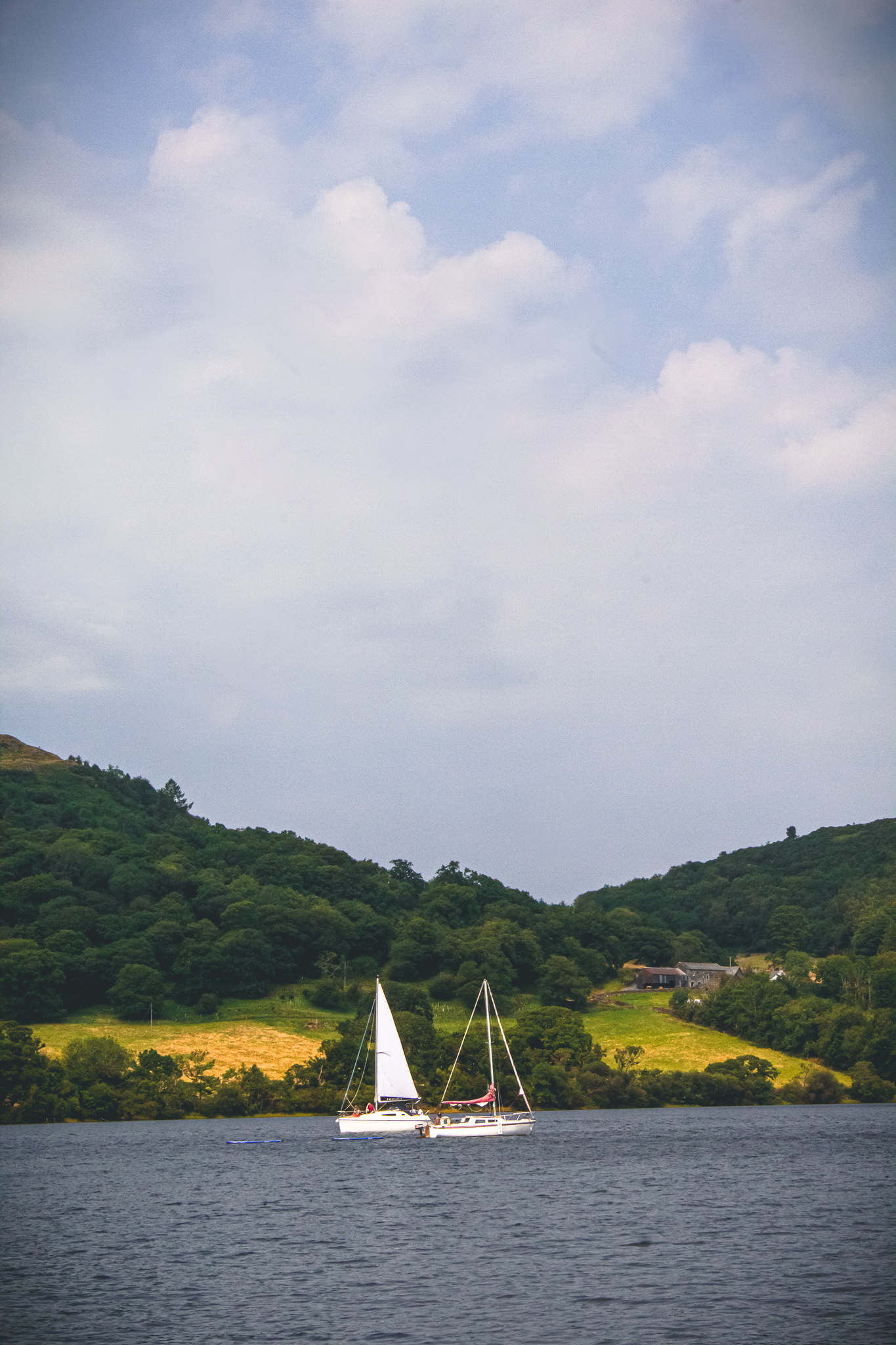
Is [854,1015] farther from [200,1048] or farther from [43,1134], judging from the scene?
[43,1134]

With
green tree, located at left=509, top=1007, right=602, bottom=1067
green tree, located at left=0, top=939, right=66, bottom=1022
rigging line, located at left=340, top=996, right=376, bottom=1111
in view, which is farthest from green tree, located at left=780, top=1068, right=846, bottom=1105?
green tree, located at left=0, top=939, right=66, bottom=1022

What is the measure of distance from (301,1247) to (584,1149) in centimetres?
5585

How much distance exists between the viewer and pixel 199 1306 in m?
43.9

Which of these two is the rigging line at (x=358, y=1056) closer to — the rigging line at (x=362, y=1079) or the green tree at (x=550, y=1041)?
the rigging line at (x=362, y=1079)

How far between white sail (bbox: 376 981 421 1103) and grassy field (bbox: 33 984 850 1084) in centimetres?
4059

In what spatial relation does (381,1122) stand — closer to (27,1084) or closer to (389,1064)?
(389,1064)

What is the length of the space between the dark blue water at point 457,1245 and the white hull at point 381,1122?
16.1 metres

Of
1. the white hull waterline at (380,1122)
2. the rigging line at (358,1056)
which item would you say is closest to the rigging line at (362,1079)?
the rigging line at (358,1056)

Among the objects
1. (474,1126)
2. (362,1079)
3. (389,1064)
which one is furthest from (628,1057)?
(389,1064)

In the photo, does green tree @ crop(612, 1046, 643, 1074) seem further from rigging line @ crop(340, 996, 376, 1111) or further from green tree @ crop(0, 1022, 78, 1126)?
green tree @ crop(0, 1022, 78, 1126)

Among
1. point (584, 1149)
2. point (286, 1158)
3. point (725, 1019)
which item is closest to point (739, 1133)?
point (584, 1149)

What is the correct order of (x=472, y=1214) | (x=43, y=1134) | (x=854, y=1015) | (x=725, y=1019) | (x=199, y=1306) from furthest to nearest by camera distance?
1. (x=725, y=1019)
2. (x=854, y=1015)
3. (x=43, y=1134)
4. (x=472, y=1214)
5. (x=199, y=1306)

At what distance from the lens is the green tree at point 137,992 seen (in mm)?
191125

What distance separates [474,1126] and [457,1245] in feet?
230
